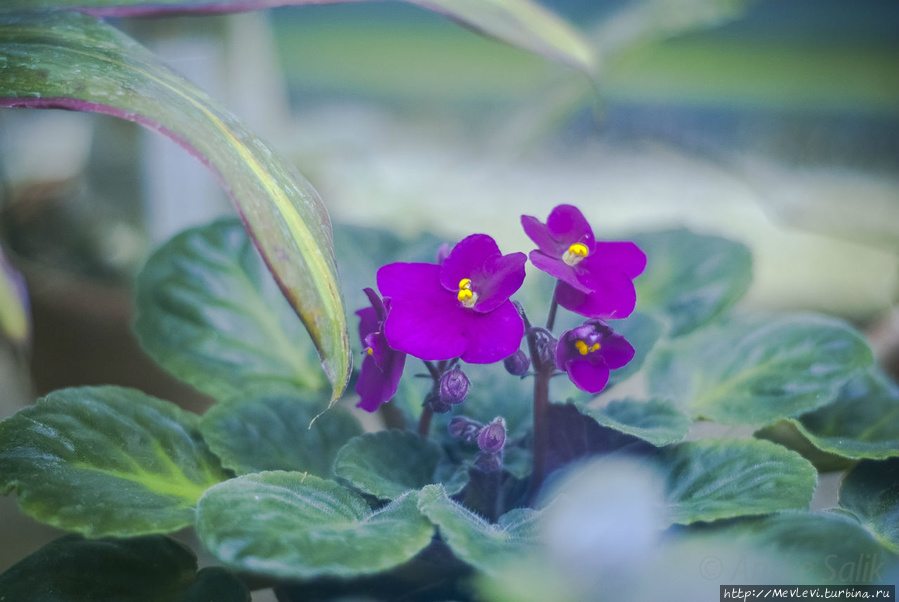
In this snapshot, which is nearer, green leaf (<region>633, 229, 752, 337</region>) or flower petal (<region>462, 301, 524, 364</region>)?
flower petal (<region>462, 301, 524, 364</region>)

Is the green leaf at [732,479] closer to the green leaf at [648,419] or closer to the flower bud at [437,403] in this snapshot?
the green leaf at [648,419]

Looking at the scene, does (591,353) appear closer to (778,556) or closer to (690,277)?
(778,556)

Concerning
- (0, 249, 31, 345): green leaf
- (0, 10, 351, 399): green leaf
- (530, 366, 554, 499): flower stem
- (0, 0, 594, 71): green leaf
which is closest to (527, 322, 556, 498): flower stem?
(530, 366, 554, 499): flower stem

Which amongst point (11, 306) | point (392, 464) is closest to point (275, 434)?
point (392, 464)

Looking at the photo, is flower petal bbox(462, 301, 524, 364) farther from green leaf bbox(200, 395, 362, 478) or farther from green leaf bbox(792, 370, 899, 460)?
green leaf bbox(792, 370, 899, 460)

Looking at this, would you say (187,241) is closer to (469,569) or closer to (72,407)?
(72,407)

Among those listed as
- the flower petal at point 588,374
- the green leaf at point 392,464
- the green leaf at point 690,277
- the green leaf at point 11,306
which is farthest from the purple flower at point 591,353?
the green leaf at point 11,306
